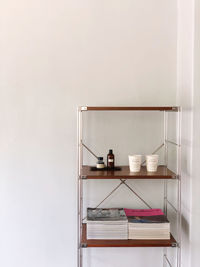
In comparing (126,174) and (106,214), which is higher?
(126,174)

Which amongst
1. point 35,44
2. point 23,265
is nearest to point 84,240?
point 23,265

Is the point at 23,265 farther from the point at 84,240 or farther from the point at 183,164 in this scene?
the point at 183,164

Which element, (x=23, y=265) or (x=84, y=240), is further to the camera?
(x=23, y=265)

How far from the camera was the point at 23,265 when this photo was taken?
1929 mm

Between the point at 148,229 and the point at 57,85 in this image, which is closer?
the point at 148,229

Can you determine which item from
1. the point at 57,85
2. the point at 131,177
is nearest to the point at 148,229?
the point at 131,177

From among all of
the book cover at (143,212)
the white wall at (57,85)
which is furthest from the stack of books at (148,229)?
the white wall at (57,85)

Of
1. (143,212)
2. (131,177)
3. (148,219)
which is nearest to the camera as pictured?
(131,177)

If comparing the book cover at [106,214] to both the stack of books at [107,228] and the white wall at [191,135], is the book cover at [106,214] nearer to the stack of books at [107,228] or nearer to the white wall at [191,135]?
the stack of books at [107,228]

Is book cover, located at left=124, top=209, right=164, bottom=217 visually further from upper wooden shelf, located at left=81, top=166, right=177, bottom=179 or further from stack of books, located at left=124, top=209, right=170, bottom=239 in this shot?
upper wooden shelf, located at left=81, top=166, right=177, bottom=179

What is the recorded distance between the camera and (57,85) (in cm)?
190

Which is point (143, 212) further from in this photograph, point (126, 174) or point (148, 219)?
point (126, 174)

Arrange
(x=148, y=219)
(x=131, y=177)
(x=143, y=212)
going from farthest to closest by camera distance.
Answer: (x=143, y=212) < (x=148, y=219) < (x=131, y=177)

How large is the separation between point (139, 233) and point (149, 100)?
2.76ft
